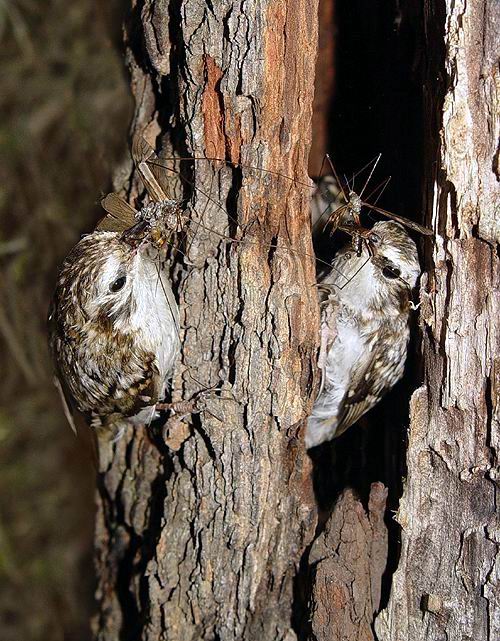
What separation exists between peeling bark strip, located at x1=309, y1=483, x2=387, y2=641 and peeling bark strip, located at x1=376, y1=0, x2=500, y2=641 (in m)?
0.08

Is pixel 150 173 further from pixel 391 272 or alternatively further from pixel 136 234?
pixel 391 272

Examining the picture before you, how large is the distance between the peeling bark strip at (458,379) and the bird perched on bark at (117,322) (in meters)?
0.79

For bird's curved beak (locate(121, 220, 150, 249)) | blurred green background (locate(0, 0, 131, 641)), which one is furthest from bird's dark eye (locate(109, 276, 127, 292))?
blurred green background (locate(0, 0, 131, 641))

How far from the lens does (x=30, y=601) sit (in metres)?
4.05

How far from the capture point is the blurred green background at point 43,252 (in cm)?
357

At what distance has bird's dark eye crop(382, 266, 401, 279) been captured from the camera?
2141 mm

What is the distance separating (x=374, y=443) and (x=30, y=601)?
261cm

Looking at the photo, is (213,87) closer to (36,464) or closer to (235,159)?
(235,159)

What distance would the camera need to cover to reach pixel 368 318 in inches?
89.4

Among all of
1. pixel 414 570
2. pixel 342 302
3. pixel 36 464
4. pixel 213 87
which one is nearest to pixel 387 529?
pixel 414 570

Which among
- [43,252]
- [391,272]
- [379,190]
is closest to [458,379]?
[391,272]

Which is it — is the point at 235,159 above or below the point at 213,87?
below

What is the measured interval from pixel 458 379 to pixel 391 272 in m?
0.41

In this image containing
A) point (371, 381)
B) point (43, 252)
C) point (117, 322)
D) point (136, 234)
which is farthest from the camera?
point (43, 252)
